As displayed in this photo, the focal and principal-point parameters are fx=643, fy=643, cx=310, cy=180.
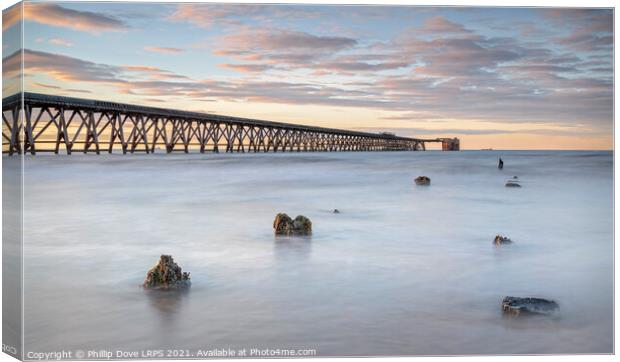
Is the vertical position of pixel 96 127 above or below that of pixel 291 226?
above

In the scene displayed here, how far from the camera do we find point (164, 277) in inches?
210

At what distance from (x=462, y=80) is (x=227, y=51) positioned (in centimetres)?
261

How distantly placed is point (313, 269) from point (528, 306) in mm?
1924

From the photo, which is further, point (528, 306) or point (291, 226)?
point (291, 226)

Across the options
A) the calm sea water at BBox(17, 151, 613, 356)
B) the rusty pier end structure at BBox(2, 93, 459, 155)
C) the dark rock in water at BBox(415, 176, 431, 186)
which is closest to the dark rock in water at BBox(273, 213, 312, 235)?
the calm sea water at BBox(17, 151, 613, 356)

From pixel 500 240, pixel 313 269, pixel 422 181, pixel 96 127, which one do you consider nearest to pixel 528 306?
pixel 313 269

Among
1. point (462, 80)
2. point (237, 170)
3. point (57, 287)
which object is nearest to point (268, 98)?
point (462, 80)

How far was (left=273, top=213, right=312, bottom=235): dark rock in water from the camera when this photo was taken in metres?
7.18

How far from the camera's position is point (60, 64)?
6.01 meters

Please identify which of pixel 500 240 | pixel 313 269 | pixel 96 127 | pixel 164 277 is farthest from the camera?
pixel 96 127

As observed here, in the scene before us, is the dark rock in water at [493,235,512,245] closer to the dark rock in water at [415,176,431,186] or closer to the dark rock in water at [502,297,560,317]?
the dark rock in water at [502,297,560,317]

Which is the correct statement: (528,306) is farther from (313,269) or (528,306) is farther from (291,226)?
(291,226)

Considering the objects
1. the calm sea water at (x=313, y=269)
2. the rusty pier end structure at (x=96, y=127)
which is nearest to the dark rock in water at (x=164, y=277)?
the calm sea water at (x=313, y=269)

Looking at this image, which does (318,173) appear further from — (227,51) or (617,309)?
(617,309)
